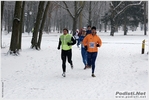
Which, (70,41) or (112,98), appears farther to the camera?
(70,41)

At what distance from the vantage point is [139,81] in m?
9.57

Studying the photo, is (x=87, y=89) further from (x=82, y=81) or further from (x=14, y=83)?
(x=14, y=83)

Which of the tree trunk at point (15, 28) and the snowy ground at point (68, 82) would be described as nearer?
the snowy ground at point (68, 82)

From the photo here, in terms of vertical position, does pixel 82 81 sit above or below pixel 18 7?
below

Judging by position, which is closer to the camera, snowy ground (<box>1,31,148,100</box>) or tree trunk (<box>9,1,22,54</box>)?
snowy ground (<box>1,31,148,100</box>)

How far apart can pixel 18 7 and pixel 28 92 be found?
964 cm

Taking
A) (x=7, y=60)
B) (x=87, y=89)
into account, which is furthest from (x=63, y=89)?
(x=7, y=60)

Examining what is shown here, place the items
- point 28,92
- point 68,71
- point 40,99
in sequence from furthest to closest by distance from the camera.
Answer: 1. point 68,71
2. point 28,92
3. point 40,99

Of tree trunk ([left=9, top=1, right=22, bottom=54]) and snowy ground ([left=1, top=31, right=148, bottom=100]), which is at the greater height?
tree trunk ([left=9, top=1, right=22, bottom=54])

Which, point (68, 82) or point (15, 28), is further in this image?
point (15, 28)

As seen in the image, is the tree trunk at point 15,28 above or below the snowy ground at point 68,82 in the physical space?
above

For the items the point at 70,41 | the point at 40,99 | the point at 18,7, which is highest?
the point at 18,7

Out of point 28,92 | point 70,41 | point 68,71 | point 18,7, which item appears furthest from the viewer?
point 18,7

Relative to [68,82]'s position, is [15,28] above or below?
above
